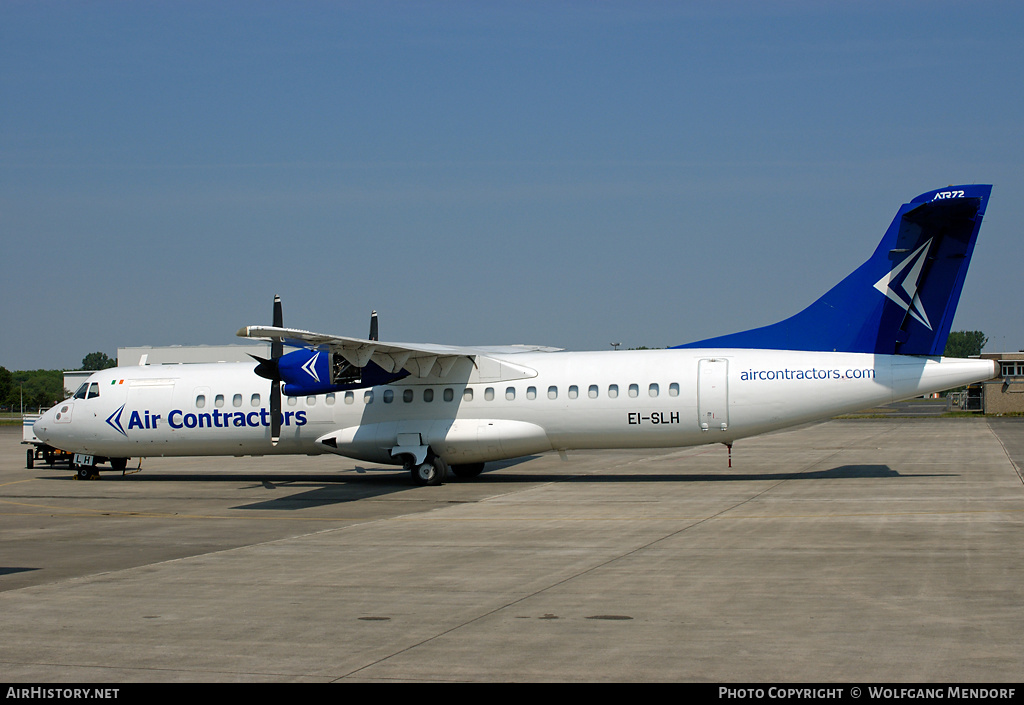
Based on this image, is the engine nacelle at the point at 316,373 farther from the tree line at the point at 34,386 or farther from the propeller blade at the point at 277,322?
the tree line at the point at 34,386

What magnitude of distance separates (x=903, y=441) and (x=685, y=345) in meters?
15.7

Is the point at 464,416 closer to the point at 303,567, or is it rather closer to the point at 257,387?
the point at 257,387

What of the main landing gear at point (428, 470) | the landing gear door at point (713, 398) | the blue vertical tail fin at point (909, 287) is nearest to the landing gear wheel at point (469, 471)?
the main landing gear at point (428, 470)

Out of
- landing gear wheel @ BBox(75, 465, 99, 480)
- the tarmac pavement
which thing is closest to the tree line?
landing gear wheel @ BBox(75, 465, 99, 480)

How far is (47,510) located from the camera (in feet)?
63.8

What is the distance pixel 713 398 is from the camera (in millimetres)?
20672

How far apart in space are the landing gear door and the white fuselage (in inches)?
0.9

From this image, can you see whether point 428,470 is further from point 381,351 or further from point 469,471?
point 381,351

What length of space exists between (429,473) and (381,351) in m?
3.29

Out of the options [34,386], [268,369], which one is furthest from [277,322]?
[34,386]

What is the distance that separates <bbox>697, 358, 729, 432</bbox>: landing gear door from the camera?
67.7 feet

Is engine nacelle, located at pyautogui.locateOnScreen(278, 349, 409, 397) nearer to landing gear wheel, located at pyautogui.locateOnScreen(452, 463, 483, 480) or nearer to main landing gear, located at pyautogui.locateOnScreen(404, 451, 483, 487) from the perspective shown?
main landing gear, located at pyautogui.locateOnScreen(404, 451, 483, 487)

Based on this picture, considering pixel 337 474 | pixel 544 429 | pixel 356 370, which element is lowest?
pixel 337 474
